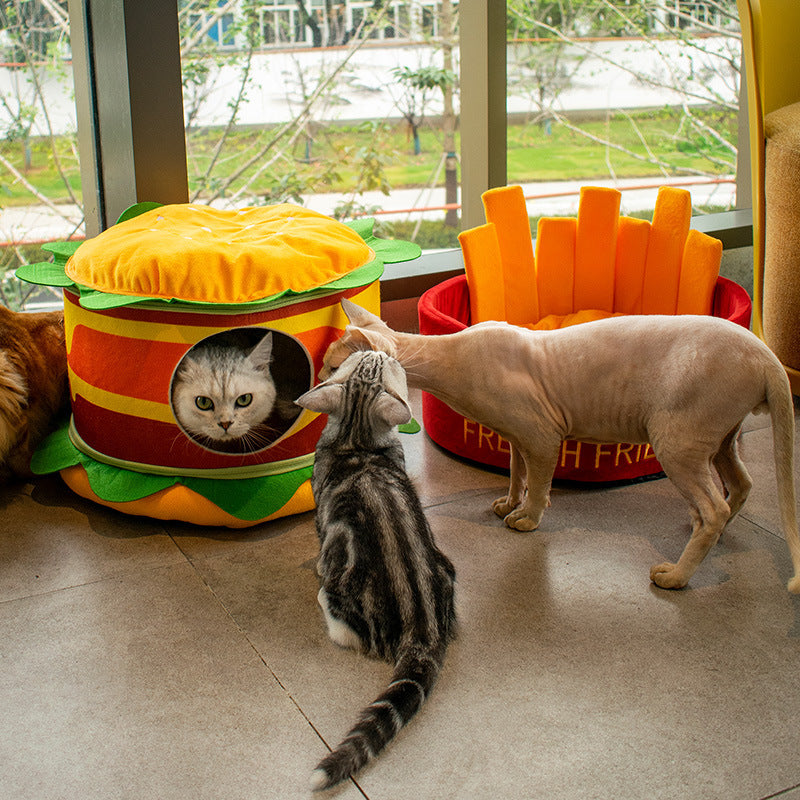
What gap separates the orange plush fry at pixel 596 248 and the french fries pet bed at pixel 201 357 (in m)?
0.76

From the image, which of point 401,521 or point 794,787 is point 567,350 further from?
point 794,787

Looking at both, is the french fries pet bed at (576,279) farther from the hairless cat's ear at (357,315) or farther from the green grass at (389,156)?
the green grass at (389,156)

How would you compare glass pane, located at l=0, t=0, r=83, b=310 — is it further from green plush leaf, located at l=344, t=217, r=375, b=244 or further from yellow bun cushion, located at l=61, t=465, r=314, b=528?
yellow bun cushion, located at l=61, t=465, r=314, b=528

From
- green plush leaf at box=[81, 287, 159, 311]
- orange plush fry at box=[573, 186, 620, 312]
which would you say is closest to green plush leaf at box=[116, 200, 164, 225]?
green plush leaf at box=[81, 287, 159, 311]

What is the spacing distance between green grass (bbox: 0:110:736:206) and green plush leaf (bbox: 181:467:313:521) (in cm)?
210

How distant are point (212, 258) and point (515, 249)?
3.35 ft

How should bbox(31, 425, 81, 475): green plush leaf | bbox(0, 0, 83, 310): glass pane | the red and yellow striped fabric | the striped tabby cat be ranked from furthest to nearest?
bbox(0, 0, 83, 310): glass pane
bbox(31, 425, 81, 475): green plush leaf
the red and yellow striped fabric
the striped tabby cat

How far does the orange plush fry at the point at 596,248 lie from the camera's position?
2447 mm

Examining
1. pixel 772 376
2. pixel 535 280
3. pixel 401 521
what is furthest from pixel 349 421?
pixel 535 280

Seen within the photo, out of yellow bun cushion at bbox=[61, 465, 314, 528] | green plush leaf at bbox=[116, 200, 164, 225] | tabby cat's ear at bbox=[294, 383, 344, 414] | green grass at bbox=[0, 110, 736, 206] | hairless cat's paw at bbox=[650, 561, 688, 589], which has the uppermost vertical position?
green grass at bbox=[0, 110, 736, 206]

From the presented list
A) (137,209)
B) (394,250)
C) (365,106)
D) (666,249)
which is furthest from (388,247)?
(365,106)

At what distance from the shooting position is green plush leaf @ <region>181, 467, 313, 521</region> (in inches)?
77.1

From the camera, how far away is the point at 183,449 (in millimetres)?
1952

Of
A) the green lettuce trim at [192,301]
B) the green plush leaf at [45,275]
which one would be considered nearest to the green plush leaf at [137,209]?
the green lettuce trim at [192,301]
